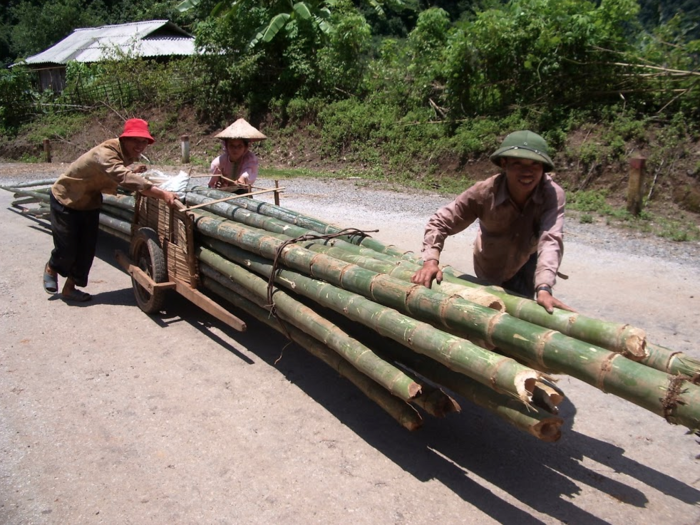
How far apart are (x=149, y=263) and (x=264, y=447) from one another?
2596 mm

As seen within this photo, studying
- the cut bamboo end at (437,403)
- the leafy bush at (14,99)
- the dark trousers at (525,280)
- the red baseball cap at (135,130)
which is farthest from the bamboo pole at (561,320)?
the leafy bush at (14,99)

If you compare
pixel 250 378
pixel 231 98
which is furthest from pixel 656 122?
pixel 231 98

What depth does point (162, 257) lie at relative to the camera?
488 cm

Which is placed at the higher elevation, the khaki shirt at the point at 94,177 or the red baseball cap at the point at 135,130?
the red baseball cap at the point at 135,130

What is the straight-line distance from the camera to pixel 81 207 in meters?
5.38

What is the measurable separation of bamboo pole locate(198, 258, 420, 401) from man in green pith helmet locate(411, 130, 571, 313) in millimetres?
514

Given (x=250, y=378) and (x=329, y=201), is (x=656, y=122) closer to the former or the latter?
(x=329, y=201)

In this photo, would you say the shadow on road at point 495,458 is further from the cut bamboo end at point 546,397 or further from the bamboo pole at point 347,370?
the cut bamboo end at point 546,397

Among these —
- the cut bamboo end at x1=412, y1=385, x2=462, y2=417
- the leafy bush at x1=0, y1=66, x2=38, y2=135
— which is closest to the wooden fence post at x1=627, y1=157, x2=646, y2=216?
the cut bamboo end at x1=412, y1=385, x2=462, y2=417

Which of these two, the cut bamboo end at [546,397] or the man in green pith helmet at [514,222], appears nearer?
the cut bamboo end at [546,397]

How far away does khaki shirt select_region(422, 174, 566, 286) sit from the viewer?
3.19m

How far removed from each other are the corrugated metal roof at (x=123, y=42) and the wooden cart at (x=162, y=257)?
24669mm

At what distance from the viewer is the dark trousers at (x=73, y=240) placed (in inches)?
212

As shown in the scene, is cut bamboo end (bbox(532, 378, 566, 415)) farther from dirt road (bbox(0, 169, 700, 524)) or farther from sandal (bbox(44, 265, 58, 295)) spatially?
sandal (bbox(44, 265, 58, 295))
